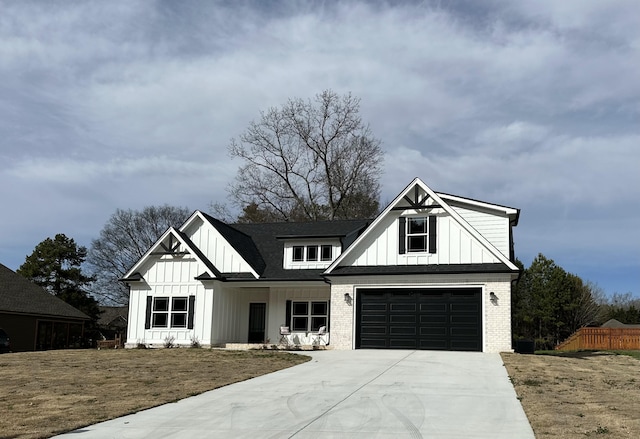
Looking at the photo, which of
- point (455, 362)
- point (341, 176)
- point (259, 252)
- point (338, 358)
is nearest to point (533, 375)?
point (455, 362)

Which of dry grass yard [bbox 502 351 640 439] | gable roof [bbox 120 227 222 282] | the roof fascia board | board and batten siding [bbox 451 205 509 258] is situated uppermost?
the roof fascia board

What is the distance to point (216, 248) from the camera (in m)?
29.6

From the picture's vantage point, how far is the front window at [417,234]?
2534 centimetres

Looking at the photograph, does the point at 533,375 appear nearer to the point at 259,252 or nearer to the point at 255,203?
the point at 259,252

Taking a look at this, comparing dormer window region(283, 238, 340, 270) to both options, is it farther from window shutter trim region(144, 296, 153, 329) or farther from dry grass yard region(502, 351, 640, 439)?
dry grass yard region(502, 351, 640, 439)

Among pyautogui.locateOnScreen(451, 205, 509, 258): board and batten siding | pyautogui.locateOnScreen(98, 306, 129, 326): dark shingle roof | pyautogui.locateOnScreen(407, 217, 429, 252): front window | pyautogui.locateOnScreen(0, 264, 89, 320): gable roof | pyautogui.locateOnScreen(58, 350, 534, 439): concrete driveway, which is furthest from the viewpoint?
pyautogui.locateOnScreen(98, 306, 129, 326): dark shingle roof

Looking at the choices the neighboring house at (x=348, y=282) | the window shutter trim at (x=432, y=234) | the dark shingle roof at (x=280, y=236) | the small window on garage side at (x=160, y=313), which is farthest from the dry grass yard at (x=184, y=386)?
the dark shingle roof at (x=280, y=236)

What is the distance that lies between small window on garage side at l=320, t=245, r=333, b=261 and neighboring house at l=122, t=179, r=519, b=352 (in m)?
0.05

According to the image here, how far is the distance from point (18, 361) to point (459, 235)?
15.8 metres

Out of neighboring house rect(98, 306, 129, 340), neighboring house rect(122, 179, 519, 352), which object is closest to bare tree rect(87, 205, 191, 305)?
neighboring house rect(98, 306, 129, 340)

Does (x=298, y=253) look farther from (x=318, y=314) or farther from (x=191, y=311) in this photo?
(x=191, y=311)

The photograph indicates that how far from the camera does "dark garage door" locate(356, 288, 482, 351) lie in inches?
943

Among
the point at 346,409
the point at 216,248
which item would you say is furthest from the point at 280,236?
the point at 346,409

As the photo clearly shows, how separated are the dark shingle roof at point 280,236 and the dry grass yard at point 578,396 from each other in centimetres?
1096
